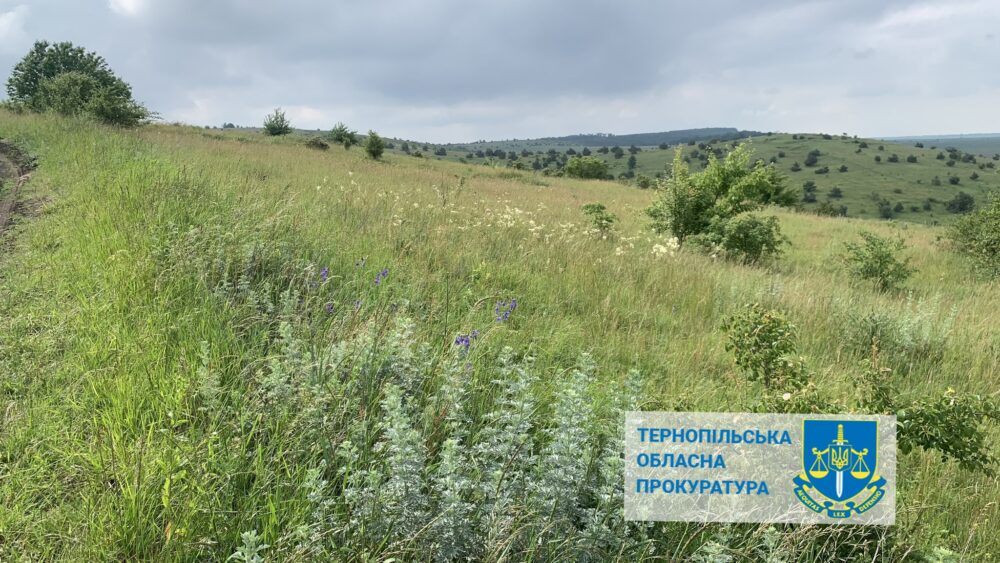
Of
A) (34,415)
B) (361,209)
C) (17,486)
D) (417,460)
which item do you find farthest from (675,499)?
(361,209)

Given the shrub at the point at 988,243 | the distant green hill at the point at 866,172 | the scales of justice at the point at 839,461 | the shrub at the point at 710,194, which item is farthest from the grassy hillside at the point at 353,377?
the distant green hill at the point at 866,172

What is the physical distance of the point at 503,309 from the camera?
4363mm

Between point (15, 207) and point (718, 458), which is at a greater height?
point (15, 207)

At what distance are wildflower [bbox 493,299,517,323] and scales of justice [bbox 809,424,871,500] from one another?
2.10 m

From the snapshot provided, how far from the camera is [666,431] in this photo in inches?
91.1

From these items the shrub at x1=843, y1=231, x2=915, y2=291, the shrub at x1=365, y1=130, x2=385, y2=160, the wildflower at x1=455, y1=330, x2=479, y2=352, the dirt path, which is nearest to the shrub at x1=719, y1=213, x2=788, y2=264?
the shrub at x1=843, y1=231, x2=915, y2=291

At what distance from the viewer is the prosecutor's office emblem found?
6.86 feet

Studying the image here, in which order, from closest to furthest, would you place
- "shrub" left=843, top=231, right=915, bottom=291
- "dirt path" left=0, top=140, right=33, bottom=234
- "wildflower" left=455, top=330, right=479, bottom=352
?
"wildflower" left=455, top=330, right=479, bottom=352 < "dirt path" left=0, top=140, right=33, bottom=234 < "shrub" left=843, top=231, right=915, bottom=291

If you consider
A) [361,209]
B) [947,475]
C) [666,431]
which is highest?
[361,209]

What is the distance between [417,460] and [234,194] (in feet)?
20.4

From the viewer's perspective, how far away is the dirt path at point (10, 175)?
677cm

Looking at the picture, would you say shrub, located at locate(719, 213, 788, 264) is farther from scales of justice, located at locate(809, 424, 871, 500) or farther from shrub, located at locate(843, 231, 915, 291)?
scales of justice, located at locate(809, 424, 871, 500)

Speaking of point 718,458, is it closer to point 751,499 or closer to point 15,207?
point 751,499

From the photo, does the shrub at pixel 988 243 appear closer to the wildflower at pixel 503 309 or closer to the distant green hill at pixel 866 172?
the wildflower at pixel 503 309
